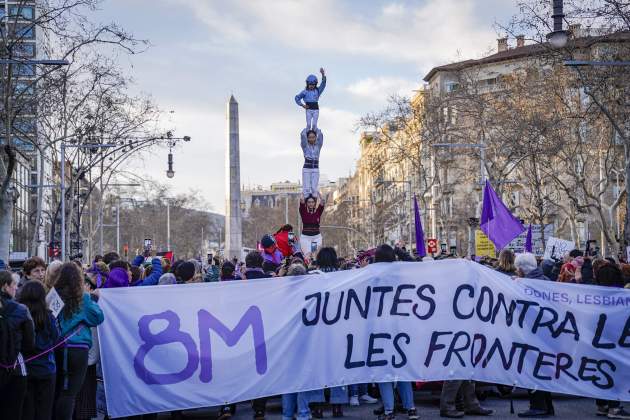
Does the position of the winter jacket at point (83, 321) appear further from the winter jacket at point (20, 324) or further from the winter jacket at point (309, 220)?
the winter jacket at point (309, 220)

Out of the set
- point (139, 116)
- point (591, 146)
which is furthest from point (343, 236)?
point (139, 116)

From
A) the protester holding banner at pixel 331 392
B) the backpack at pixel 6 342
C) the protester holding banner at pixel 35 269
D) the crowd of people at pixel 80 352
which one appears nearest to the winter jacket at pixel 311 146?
the crowd of people at pixel 80 352

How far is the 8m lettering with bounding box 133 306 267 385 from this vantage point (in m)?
10.4

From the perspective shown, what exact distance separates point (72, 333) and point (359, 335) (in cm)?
306

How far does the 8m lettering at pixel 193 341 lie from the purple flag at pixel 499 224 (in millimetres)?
6762

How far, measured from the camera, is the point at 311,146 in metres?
26.8

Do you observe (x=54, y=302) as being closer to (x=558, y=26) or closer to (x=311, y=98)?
(x=558, y=26)

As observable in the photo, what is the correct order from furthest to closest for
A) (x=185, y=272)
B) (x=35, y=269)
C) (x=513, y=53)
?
1. (x=513, y=53)
2. (x=185, y=272)
3. (x=35, y=269)

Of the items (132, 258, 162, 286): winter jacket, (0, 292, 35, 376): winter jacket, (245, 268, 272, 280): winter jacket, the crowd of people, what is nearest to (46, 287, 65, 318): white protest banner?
the crowd of people

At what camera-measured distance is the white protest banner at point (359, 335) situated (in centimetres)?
1040

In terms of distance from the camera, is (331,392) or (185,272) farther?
(185,272)

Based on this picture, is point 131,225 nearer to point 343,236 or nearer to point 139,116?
point 343,236

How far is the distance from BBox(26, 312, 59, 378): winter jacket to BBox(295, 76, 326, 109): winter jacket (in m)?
17.6

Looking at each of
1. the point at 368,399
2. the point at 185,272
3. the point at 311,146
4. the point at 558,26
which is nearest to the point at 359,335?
the point at 368,399
